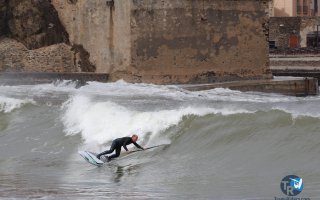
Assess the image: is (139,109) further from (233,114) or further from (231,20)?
(231,20)

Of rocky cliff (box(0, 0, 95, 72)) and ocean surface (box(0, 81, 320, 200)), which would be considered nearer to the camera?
ocean surface (box(0, 81, 320, 200))

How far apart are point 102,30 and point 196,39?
2.85 m

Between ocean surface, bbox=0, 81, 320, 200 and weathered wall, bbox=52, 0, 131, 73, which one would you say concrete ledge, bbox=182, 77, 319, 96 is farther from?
weathered wall, bbox=52, 0, 131, 73

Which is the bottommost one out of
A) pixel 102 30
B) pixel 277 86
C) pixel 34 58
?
pixel 277 86

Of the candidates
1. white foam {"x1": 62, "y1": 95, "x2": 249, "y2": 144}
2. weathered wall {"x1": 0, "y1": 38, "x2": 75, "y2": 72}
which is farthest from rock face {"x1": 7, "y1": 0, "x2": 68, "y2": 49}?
white foam {"x1": 62, "y1": 95, "x2": 249, "y2": 144}

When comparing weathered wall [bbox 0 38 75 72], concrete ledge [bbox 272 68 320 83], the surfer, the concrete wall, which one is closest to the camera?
the surfer

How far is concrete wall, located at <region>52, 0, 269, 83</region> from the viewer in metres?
27.2

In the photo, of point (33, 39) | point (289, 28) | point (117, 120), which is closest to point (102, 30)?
point (33, 39)

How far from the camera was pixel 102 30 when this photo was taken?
28.0 m

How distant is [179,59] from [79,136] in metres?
Result: 8.17

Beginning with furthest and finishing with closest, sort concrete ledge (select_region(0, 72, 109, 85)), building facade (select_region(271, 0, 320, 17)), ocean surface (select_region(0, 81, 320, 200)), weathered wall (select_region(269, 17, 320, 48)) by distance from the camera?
building facade (select_region(271, 0, 320, 17))
weathered wall (select_region(269, 17, 320, 48))
concrete ledge (select_region(0, 72, 109, 85))
ocean surface (select_region(0, 81, 320, 200))

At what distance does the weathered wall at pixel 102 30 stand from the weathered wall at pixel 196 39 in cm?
37

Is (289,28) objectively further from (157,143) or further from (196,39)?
(157,143)

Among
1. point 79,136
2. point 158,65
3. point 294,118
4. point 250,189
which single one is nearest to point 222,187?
point 250,189
